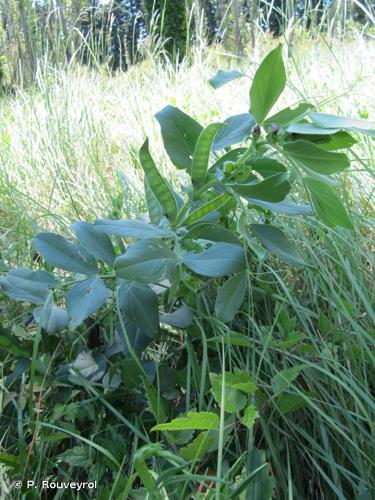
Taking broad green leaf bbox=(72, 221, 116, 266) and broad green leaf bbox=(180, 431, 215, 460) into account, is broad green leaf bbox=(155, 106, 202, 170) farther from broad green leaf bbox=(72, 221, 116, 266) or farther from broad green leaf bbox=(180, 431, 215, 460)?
broad green leaf bbox=(180, 431, 215, 460)

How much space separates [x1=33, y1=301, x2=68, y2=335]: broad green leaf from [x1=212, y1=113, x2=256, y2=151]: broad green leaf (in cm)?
32

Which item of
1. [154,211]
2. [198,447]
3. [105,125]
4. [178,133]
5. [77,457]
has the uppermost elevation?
[178,133]

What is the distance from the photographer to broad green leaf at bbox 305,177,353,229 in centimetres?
63

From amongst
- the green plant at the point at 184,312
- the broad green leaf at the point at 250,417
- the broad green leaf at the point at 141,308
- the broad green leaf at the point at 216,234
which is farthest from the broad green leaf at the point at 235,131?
the broad green leaf at the point at 250,417

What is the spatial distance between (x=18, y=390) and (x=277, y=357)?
0.38 meters

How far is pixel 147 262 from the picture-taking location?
60cm

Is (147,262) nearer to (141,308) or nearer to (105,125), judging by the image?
→ (141,308)

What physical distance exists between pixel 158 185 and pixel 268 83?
184 mm

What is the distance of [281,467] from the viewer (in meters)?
0.64

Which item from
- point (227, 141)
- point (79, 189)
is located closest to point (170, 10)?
point (79, 189)

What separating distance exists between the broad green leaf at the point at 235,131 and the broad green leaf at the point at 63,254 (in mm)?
233

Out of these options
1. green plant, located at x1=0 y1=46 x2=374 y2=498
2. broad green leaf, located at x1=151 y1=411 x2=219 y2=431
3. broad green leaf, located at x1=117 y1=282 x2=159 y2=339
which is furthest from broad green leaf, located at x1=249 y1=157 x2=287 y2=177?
broad green leaf, located at x1=151 y1=411 x2=219 y2=431

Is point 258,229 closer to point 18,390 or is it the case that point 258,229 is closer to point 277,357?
point 277,357

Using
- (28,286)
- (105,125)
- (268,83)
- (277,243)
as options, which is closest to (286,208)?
(277,243)
